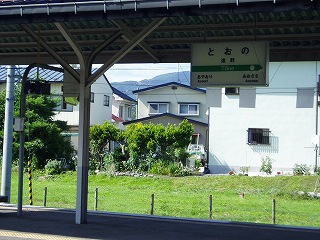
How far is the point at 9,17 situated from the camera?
9.09 m

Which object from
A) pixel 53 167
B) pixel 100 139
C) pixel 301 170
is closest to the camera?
pixel 53 167

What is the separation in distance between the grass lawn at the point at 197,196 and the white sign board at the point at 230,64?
590 centimetres

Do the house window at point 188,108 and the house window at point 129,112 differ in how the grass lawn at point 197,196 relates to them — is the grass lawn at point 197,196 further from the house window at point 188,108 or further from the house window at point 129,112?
the house window at point 129,112

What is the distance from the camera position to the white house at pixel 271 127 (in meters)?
33.3

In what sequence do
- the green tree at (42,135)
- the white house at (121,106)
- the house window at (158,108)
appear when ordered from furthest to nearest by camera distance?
the white house at (121,106) < the house window at (158,108) < the green tree at (42,135)

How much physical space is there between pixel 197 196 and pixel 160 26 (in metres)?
12.3

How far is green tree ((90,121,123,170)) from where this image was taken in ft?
105

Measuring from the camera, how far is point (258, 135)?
34906 millimetres

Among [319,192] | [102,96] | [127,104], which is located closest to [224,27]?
[319,192]

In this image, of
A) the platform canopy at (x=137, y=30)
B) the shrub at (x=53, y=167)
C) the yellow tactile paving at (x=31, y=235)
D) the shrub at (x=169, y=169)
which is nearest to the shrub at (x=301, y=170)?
the shrub at (x=169, y=169)

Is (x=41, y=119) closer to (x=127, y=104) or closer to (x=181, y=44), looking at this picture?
(x=181, y=44)

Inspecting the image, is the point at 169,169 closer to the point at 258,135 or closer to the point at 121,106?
the point at 258,135

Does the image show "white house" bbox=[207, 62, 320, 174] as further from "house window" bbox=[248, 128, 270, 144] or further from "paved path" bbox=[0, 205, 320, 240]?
"paved path" bbox=[0, 205, 320, 240]

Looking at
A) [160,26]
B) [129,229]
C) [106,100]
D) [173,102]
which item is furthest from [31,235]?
[106,100]
